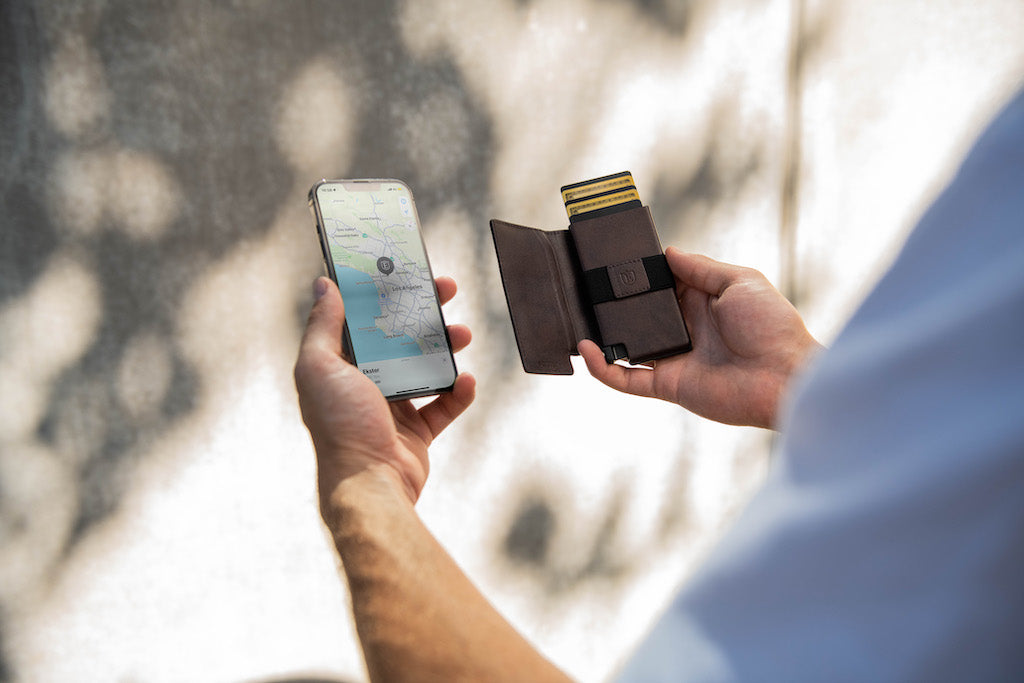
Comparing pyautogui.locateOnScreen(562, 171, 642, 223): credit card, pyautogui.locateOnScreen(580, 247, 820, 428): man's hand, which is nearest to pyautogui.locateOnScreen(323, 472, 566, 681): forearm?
pyautogui.locateOnScreen(580, 247, 820, 428): man's hand

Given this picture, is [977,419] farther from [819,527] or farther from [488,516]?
[488,516]

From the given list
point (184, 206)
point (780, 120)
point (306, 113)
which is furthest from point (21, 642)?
point (780, 120)

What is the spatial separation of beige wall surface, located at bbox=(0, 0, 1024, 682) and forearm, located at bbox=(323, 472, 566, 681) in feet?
2.22

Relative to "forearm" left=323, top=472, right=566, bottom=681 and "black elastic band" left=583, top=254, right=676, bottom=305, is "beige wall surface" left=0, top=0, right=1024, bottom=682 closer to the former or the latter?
"black elastic band" left=583, top=254, right=676, bottom=305

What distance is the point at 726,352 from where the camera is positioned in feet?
4.47

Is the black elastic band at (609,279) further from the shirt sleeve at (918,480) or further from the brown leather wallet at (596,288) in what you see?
the shirt sleeve at (918,480)

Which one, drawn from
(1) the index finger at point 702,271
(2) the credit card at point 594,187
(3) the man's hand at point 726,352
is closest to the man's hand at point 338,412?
(3) the man's hand at point 726,352

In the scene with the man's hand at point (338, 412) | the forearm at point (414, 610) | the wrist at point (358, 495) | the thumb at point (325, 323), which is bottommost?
the forearm at point (414, 610)

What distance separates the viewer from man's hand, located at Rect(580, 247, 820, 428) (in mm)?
1275

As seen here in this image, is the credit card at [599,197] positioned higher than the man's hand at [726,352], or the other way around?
the credit card at [599,197]

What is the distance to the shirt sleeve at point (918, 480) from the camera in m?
0.32

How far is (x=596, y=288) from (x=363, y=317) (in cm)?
51

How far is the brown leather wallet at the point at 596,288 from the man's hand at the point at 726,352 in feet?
0.14

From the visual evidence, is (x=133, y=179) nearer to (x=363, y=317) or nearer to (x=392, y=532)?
(x=363, y=317)
